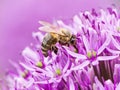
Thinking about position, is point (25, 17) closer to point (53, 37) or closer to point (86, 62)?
point (53, 37)

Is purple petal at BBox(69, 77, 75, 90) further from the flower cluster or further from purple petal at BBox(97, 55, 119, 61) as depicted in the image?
purple petal at BBox(97, 55, 119, 61)

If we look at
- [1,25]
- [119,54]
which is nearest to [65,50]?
[119,54]

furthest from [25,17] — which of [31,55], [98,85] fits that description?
[98,85]

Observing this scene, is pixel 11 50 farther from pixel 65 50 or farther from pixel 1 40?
pixel 65 50

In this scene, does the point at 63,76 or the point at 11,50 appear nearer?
the point at 63,76

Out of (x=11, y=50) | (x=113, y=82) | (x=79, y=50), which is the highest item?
(x=11, y=50)

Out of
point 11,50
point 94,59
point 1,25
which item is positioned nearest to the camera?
point 94,59

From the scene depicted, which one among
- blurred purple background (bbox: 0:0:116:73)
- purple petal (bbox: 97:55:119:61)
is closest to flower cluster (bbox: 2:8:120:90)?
purple petal (bbox: 97:55:119:61)
